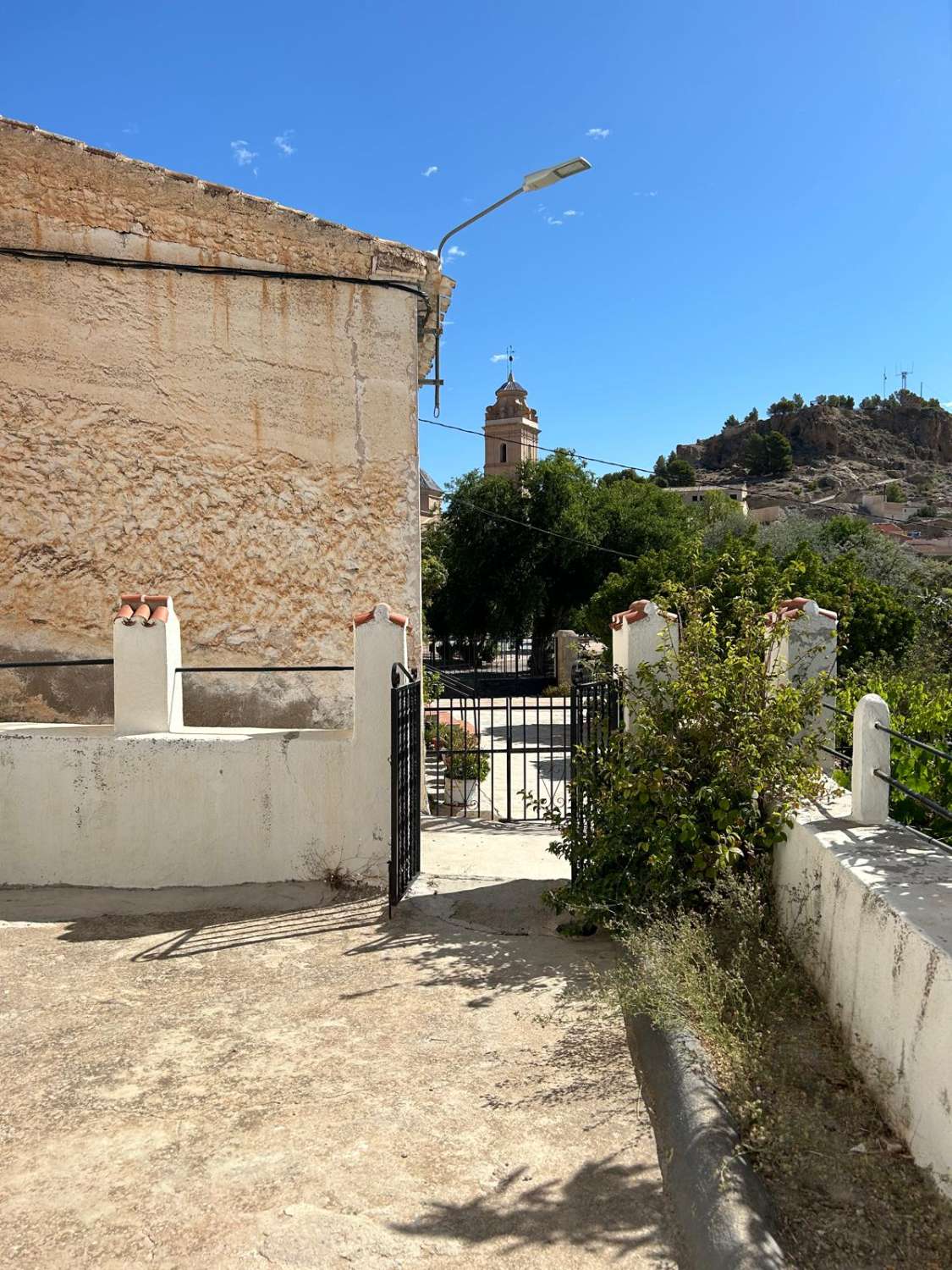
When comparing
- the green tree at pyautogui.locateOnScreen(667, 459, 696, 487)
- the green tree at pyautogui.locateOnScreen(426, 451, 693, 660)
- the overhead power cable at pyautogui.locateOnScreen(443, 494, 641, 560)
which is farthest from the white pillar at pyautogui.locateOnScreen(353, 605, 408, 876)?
the green tree at pyautogui.locateOnScreen(667, 459, 696, 487)

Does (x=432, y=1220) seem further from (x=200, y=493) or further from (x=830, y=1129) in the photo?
(x=200, y=493)

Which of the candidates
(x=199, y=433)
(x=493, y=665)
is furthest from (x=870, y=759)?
(x=493, y=665)

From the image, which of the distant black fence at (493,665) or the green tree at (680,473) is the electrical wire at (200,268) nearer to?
the distant black fence at (493,665)

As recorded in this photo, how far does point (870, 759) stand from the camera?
4.22m

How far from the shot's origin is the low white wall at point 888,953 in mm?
2826

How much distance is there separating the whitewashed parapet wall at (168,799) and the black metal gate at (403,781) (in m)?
0.18

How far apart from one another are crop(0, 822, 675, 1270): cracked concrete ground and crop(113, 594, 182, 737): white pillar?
134 centimetres

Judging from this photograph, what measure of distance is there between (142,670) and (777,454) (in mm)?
114407

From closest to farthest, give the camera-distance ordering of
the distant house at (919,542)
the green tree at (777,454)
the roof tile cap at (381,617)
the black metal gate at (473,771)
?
the roof tile cap at (381,617), the black metal gate at (473,771), the distant house at (919,542), the green tree at (777,454)

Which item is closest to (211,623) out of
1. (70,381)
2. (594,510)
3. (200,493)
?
(200,493)

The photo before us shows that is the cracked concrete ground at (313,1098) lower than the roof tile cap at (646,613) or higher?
lower

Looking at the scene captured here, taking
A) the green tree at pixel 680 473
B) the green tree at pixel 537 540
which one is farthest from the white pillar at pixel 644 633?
the green tree at pixel 680 473

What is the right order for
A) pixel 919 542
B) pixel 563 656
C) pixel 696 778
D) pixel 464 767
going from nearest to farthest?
pixel 696 778 < pixel 464 767 < pixel 563 656 < pixel 919 542

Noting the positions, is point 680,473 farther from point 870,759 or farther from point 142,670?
point 870,759
